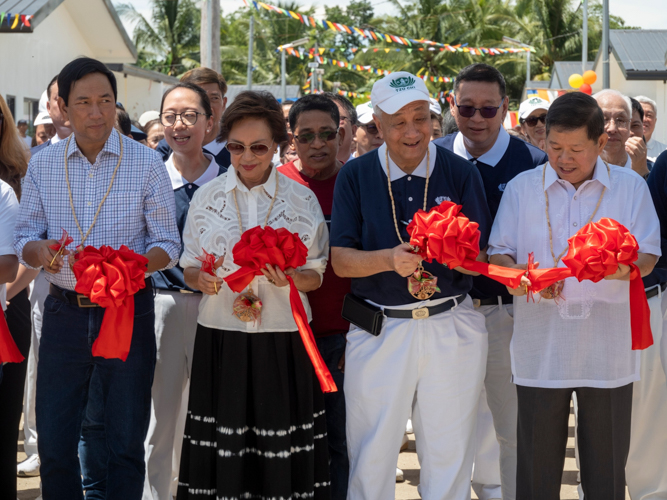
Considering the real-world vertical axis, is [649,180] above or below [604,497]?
above

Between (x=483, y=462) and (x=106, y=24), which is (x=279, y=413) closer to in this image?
(x=483, y=462)

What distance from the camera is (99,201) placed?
12.6 feet

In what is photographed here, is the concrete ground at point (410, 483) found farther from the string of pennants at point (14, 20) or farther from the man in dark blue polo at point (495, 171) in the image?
the string of pennants at point (14, 20)

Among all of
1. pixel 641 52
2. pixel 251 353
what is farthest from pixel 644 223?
pixel 641 52

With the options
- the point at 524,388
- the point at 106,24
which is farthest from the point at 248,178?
the point at 106,24

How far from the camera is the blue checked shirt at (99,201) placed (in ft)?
12.6

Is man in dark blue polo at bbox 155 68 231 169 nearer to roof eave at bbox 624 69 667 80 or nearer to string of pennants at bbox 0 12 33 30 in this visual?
string of pennants at bbox 0 12 33 30

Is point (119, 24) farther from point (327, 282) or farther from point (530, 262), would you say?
point (530, 262)

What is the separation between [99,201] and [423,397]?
6.44ft

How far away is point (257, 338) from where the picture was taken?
12.7 ft

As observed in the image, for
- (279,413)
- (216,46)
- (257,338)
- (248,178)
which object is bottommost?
(279,413)

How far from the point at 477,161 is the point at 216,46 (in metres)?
12.1

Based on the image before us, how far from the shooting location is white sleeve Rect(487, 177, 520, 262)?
3.82 meters

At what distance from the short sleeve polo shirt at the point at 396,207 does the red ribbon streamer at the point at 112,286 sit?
1.03m
